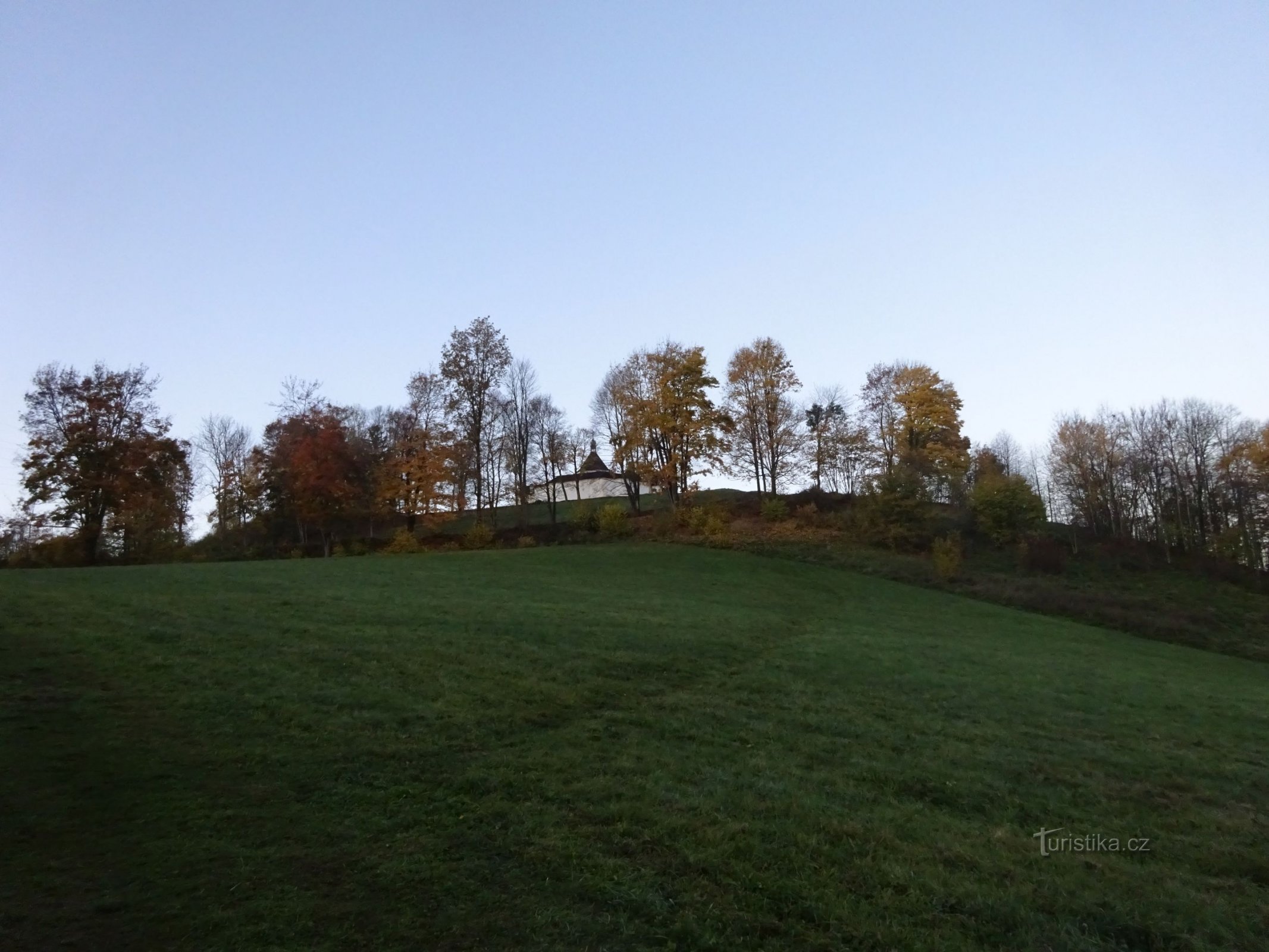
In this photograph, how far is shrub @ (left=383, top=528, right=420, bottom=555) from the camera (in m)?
47.7

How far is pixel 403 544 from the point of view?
157 feet

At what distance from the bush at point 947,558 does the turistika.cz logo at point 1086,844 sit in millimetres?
31964

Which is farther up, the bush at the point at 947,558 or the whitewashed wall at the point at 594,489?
the whitewashed wall at the point at 594,489

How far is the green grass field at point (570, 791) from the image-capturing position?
22.3 feet

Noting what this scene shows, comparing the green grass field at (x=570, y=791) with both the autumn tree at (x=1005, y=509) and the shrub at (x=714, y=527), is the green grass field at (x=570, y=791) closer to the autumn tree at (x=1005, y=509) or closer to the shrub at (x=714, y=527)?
the shrub at (x=714, y=527)

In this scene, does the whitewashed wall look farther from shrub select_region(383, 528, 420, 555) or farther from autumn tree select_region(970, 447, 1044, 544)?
autumn tree select_region(970, 447, 1044, 544)

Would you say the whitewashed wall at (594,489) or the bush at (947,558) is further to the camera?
the whitewashed wall at (594,489)

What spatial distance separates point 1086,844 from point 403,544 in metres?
42.8

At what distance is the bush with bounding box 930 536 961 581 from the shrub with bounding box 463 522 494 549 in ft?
88.1

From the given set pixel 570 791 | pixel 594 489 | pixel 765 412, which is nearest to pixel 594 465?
pixel 594 489

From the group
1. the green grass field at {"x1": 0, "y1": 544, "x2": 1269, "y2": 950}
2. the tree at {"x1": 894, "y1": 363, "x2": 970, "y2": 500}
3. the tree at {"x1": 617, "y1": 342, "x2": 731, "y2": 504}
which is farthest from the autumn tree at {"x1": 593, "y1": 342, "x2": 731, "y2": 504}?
the green grass field at {"x1": 0, "y1": 544, "x2": 1269, "y2": 950}

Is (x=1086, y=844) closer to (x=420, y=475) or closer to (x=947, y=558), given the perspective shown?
(x=947, y=558)

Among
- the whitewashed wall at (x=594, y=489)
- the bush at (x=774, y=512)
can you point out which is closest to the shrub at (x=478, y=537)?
the bush at (x=774, y=512)

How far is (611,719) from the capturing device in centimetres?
1331
